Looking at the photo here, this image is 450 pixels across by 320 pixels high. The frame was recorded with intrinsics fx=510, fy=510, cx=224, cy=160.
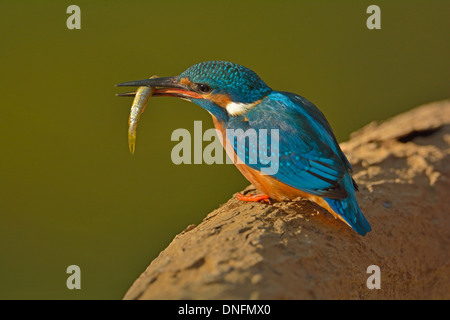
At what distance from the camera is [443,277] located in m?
2.09

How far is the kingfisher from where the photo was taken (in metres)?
1.84

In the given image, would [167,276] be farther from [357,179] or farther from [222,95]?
[357,179]

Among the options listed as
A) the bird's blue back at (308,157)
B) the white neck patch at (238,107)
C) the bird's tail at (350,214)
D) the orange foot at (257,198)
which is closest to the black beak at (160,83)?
the white neck patch at (238,107)

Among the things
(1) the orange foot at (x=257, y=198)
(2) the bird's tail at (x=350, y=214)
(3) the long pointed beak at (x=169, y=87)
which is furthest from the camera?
(3) the long pointed beak at (x=169, y=87)

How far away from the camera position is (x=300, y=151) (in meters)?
1.88

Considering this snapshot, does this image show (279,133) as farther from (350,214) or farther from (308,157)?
(350,214)

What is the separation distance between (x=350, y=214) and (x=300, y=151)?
11.3 inches

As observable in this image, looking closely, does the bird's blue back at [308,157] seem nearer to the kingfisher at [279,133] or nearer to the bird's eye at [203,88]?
the kingfisher at [279,133]

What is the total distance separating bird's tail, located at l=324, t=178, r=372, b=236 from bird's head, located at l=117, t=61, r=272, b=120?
1.67 feet

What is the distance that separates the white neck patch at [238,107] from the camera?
6.68 feet

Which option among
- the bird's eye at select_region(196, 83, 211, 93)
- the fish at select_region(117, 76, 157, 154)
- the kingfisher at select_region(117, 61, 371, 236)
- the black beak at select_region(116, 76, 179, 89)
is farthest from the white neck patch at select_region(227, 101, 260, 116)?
the fish at select_region(117, 76, 157, 154)

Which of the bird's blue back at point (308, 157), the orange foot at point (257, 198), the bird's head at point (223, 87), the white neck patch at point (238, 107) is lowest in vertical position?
the orange foot at point (257, 198)

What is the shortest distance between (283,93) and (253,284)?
948mm

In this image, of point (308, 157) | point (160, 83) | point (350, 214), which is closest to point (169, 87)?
point (160, 83)
